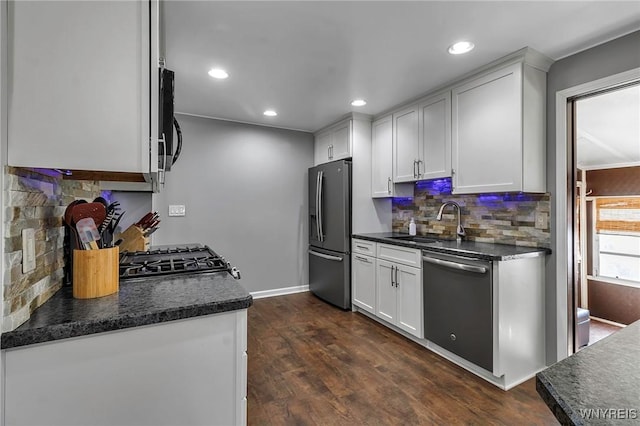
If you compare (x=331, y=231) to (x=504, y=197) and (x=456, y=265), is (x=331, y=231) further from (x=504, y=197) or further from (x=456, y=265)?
(x=504, y=197)

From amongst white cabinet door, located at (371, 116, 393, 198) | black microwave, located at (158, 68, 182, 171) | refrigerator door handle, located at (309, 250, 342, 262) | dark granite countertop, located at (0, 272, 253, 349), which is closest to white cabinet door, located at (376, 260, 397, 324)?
refrigerator door handle, located at (309, 250, 342, 262)

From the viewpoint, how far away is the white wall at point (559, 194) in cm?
212

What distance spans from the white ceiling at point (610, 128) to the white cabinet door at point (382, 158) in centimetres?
163

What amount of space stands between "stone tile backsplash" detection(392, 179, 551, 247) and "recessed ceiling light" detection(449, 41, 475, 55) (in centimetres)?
120

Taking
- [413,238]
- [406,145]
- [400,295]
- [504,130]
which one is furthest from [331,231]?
[504,130]

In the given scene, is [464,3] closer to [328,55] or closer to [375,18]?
[375,18]

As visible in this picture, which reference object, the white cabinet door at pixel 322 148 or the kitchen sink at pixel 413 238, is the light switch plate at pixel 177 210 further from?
Result: the kitchen sink at pixel 413 238

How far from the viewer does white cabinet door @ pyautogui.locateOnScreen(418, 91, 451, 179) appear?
2725 mm

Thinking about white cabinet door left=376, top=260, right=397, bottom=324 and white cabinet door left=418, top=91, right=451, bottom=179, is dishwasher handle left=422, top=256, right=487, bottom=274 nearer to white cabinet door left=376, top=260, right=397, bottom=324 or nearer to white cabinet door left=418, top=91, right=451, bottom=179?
white cabinet door left=376, top=260, right=397, bottom=324

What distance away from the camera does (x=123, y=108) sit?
0.96 metres

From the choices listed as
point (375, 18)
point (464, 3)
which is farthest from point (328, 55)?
point (464, 3)

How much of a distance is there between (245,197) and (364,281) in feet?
6.09

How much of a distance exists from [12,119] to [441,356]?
2852 millimetres

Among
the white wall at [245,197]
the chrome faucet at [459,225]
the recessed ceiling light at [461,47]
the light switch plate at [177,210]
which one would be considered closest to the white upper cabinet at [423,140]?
the chrome faucet at [459,225]
